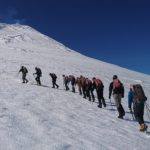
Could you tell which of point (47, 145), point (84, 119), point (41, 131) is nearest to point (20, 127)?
point (41, 131)

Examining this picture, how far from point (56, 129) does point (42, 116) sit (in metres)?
1.82

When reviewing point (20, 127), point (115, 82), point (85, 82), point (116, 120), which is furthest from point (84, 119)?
point (85, 82)

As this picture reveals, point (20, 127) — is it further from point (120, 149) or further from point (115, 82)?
point (115, 82)

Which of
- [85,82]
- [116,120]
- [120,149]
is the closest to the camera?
[120,149]

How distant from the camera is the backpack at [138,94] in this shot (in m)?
11.6

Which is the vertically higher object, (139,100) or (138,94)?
(138,94)

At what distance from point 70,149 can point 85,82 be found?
12.8 metres

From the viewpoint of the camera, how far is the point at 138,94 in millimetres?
11703

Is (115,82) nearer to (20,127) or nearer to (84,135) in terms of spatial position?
(84,135)

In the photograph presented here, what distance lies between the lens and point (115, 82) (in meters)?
14.8

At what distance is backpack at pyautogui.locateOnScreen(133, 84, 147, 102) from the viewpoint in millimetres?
11648

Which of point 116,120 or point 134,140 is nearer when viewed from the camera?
point 134,140

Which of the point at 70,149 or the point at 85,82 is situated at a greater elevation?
the point at 85,82

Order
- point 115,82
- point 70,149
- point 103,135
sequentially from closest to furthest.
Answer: point 70,149, point 103,135, point 115,82
